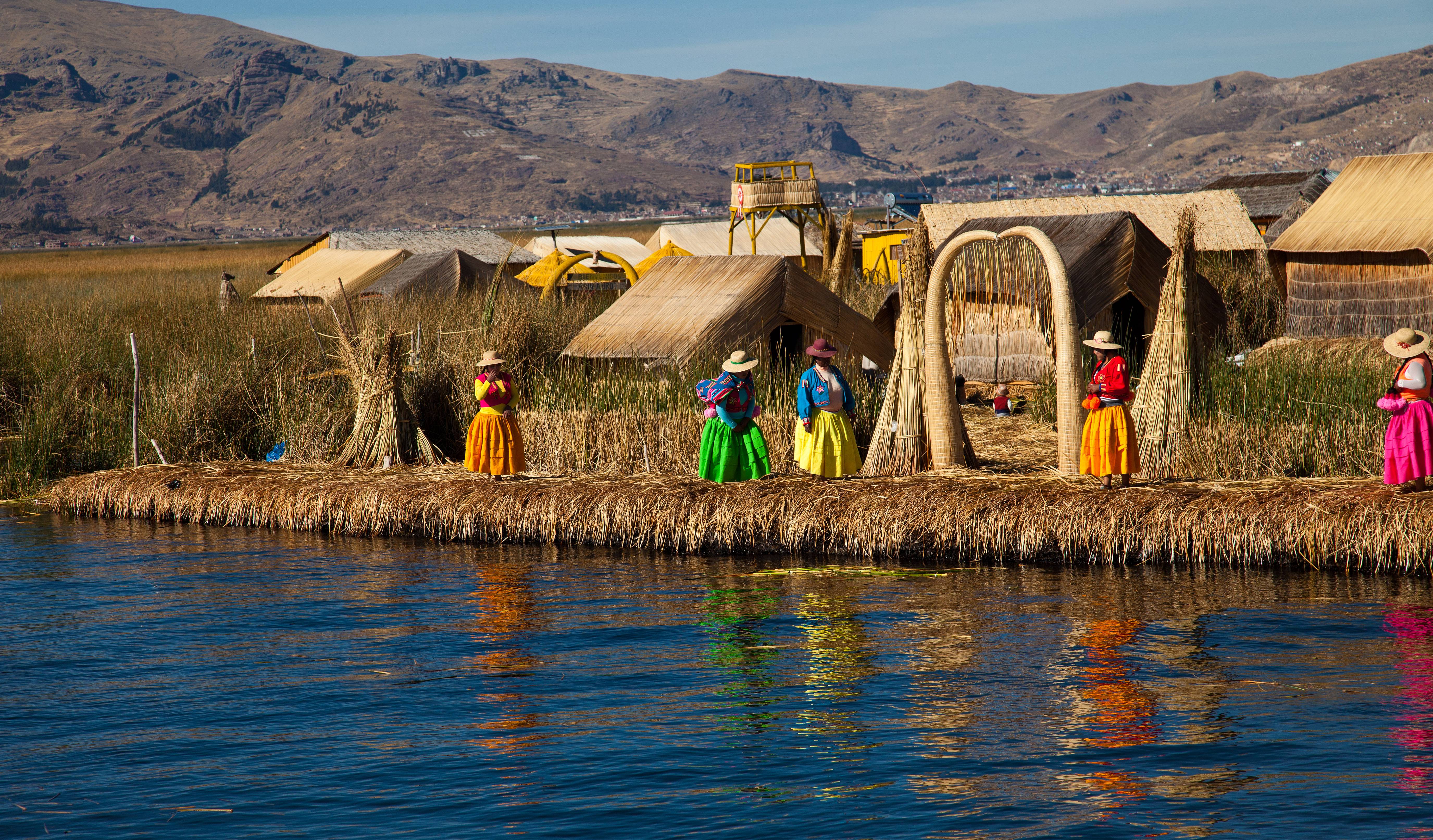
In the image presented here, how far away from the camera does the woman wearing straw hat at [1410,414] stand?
8281 mm

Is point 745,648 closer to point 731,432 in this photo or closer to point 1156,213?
point 731,432

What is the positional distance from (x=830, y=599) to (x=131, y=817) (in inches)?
178

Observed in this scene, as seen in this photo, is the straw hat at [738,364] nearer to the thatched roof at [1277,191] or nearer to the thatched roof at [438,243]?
the thatched roof at [438,243]

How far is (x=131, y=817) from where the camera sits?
5629 mm

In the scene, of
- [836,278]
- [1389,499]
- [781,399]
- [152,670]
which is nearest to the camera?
[152,670]

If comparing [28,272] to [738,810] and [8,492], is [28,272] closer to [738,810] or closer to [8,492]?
[8,492]

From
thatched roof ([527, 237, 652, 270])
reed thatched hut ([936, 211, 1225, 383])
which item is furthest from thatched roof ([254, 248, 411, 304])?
reed thatched hut ([936, 211, 1225, 383])

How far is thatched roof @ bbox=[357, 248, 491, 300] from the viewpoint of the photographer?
72.6 feet

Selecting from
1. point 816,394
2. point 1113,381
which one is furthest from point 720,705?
point 1113,381

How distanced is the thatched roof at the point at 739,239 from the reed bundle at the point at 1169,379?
22230 mm

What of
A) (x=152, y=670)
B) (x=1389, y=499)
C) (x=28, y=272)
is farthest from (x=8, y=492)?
(x=28, y=272)

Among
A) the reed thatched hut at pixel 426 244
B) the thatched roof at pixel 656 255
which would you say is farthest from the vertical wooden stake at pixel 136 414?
the reed thatched hut at pixel 426 244

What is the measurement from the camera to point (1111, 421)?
9203mm

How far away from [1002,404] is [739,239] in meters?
20.6
